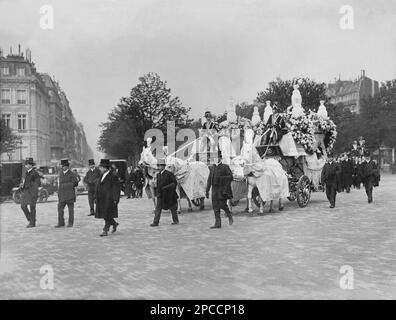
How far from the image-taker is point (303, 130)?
1734 cm

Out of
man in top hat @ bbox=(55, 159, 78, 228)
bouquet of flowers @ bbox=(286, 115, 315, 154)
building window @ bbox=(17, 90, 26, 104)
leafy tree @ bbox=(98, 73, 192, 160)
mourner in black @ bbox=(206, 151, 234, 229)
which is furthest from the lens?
bouquet of flowers @ bbox=(286, 115, 315, 154)

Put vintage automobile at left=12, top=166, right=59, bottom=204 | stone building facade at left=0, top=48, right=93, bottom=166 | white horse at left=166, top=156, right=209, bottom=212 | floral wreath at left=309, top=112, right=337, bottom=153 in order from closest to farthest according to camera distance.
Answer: stone building facade at left=0, top=48, right=93, bottom=166
white horse at left=166, top=156, right=209, bottom=212
vintage automobile at left=12, top=166, right=59, bottom=204
floral wreath at left=309, top=112, right=337, bottom=153

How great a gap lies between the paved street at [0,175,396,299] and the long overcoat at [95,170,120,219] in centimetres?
53

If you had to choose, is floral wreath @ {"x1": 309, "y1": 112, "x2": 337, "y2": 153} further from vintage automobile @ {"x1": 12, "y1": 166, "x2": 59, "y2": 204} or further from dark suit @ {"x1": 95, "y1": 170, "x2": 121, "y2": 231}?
vintage automobile @ {"x1": 12, "y1": 166, "x2": 59, "y2": 204}

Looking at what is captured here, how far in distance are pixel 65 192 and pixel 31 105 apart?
5.54 meters

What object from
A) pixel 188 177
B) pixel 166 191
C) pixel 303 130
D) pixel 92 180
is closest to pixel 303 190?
pixel 303 130

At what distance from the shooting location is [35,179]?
40.4ft

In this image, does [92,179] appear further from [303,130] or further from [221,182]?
[303,130]

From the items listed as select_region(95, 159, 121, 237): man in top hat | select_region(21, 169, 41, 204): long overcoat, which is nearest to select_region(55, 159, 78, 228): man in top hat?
select_region(21, 169, 41, 204): long overcoat

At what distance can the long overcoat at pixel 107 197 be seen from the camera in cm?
1067

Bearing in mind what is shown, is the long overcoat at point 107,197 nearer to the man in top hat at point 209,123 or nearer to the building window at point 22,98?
A: the building window at point 22,98

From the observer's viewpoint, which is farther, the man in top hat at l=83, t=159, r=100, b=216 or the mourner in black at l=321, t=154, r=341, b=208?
the mourner in black at l=321, t=154, r=341, b=208

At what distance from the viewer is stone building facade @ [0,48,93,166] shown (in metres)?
10.4
